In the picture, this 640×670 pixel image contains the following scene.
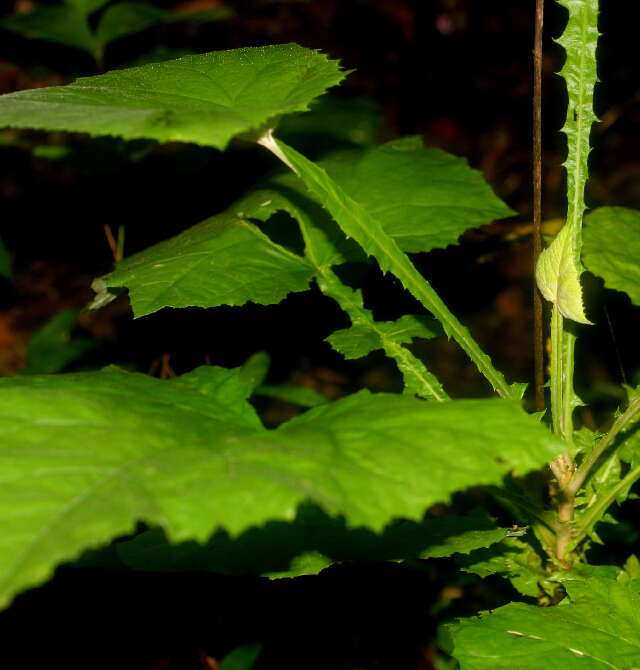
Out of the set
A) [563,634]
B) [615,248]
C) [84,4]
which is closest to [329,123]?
[84,4]

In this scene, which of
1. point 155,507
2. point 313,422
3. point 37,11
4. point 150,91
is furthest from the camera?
point 37,11

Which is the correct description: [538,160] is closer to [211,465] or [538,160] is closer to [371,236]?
[371,236]

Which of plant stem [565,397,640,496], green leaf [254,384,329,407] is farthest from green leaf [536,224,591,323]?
green leaf [254,384,329,407]

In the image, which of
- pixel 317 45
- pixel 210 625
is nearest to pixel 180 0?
pixel 317 45

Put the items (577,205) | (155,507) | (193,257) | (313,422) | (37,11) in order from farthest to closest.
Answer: (37,11) → (193,257) → (577,205) → (313,422) → (155,507)

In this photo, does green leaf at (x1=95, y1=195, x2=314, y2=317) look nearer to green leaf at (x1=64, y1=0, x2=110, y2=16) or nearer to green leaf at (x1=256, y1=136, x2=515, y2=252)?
green leaf at (x1=256, y1=136, x2=515, y2=252)

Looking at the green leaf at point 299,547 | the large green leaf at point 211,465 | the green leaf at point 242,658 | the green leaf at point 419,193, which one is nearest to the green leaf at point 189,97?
the large green leaf at point 211,465

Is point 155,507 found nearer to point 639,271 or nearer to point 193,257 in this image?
point 193,257

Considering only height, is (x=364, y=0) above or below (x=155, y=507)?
above
